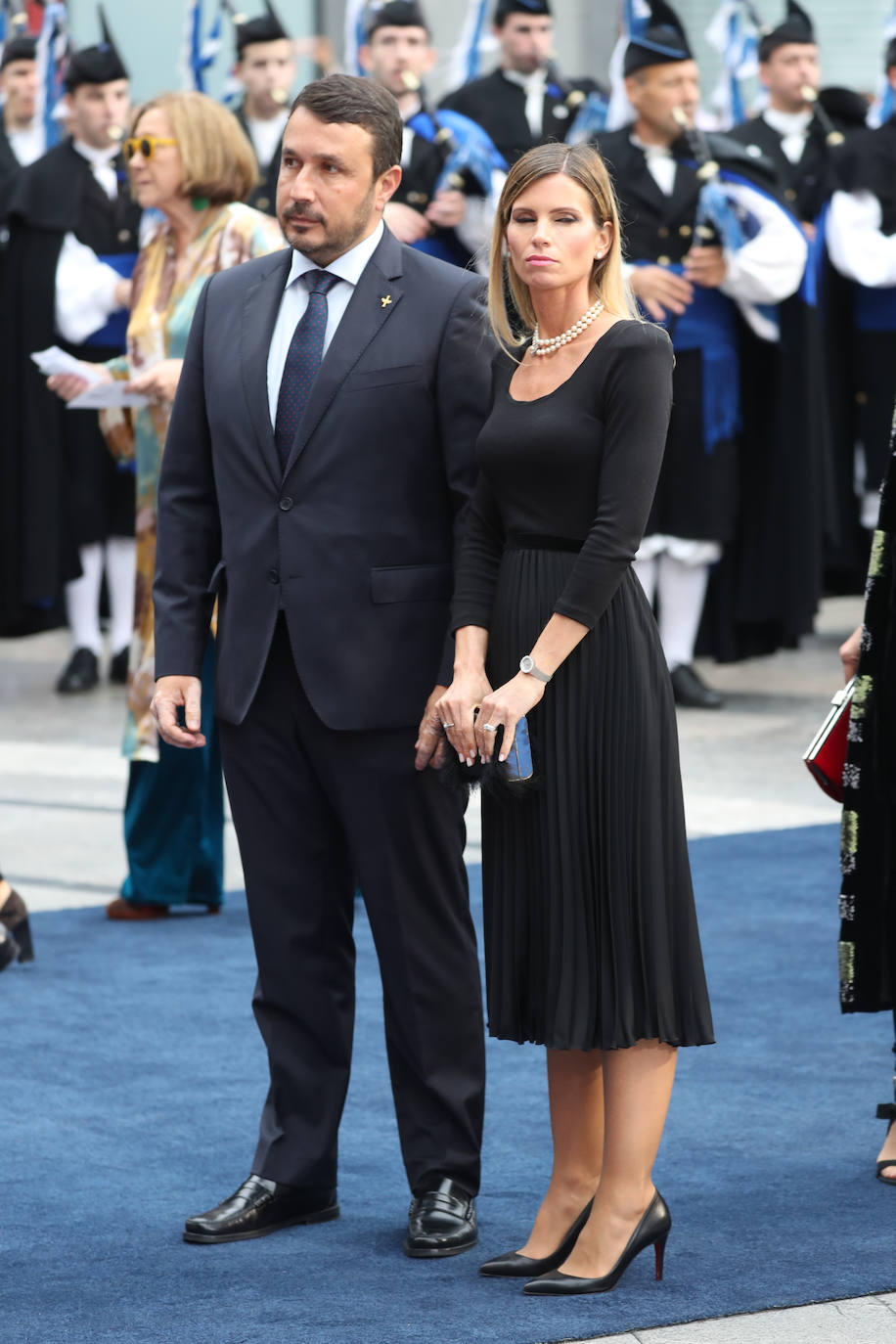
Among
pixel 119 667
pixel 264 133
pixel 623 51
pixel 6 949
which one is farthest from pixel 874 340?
pixel 6 949

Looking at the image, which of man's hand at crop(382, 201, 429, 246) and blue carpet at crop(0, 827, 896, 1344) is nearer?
blue carpet at crop(0, 827, 896, 1344)

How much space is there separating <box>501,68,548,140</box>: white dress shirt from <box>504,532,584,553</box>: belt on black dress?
5954 mm

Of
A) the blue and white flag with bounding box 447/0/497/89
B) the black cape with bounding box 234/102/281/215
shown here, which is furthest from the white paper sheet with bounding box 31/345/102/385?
the blue and white flag with bounding box 447/0/497/89

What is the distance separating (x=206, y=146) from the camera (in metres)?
5.08

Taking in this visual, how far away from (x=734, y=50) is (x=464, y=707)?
741 centimetres

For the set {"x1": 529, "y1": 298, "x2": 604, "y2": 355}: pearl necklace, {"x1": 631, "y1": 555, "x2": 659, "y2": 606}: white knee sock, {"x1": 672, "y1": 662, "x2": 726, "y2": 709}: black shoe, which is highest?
{"x1": 529, "y1": 298, "x2": 604, "y2": 355}: pearl necklace

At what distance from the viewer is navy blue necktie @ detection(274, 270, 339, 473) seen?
3.43 metres

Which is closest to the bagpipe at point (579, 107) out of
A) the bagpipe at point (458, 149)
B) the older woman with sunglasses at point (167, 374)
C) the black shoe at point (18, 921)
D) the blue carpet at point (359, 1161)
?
the bagpipe at point (458, 149)

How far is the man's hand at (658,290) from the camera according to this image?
7996 mm

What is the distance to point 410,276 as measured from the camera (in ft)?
11.4

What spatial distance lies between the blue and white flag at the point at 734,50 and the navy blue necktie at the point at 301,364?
6711 mm

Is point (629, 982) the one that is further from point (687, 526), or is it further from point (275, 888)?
point (687, 526)

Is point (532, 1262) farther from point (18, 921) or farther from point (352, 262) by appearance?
point (18, 921)

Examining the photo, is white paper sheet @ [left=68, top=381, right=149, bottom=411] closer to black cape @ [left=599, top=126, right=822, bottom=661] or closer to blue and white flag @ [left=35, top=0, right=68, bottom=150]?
black cape @ [left=599, top=126, right=822, bottom=661]
